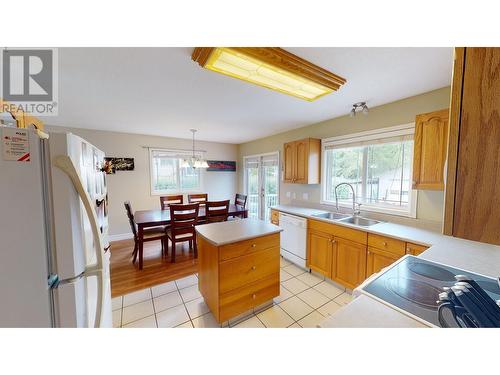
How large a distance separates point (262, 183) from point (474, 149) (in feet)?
13.7

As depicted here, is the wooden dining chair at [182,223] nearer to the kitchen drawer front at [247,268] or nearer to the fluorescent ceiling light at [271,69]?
the kitchen drawer front at [247,268]

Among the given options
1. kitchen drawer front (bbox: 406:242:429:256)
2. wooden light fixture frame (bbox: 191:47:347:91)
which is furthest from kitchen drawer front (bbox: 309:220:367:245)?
wooden light fixture frame (bbox: 191:47:347:91)

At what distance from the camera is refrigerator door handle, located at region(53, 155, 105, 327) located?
0.69 metres

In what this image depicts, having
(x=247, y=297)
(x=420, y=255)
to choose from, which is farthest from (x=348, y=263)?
(x=247, y=297)

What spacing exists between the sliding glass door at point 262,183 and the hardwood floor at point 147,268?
2.17m

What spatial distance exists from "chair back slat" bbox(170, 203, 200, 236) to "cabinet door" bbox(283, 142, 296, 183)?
1770 millimetres

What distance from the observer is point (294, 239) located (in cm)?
279

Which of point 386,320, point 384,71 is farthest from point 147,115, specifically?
point 386,320

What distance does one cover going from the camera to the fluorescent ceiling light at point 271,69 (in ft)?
3.97

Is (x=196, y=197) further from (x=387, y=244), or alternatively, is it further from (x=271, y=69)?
(x=387, y=244)

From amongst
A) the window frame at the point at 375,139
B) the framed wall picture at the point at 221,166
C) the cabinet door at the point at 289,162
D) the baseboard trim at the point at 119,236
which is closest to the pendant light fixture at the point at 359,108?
the window frame at the point at 375,139
